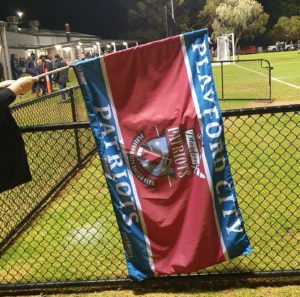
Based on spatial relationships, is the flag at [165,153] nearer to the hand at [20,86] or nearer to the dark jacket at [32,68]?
the hand at [20,86]

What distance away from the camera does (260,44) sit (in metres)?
76.8

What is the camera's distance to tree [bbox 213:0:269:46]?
201 ft

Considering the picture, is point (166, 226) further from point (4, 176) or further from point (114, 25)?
point (114, 25)

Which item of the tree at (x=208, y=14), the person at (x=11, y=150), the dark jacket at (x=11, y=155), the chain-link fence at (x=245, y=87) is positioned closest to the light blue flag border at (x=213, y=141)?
the person at (x=11, y=150)

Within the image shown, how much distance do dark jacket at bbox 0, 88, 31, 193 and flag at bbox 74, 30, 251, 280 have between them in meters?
0.55

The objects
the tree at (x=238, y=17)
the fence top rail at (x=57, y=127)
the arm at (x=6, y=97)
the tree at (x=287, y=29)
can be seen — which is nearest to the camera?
the arm at (x=6, y=97)

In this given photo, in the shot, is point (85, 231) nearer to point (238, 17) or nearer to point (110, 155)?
point (110, 155)

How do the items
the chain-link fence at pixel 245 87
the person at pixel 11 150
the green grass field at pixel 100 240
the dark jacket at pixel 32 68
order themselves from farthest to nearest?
the dark jacket at pixel 32 68 < the chain-link fence at pixel 245 87 < the green grass field at pixel 100 240 < the person at pixel 11 150

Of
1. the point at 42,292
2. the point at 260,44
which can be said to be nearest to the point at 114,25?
the point at 260,44

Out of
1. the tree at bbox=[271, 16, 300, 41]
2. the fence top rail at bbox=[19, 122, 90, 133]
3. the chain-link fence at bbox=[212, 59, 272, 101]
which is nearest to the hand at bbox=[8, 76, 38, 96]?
the fence top rail at bbox=[19, 122, 90, 133]

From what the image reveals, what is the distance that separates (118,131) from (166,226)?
Result: 2.65 ft

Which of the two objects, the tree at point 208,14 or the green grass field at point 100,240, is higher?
the tree at point 208,14

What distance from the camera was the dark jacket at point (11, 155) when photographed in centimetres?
304

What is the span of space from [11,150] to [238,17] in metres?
63.0
